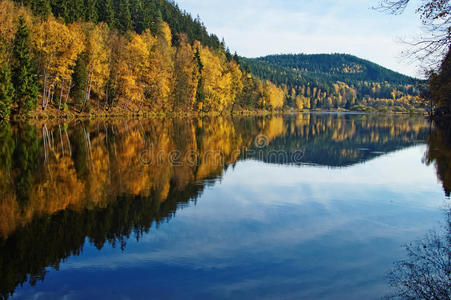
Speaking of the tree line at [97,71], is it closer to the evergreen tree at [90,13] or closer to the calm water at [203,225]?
the evergreen tree at [90,13]

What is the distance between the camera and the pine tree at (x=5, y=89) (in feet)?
115

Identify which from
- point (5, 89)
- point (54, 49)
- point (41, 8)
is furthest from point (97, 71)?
point (5, 89)

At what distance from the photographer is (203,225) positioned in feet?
30.0

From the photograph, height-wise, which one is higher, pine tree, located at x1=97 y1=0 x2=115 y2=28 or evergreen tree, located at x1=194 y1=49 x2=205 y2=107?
pine tree, located at x1=97 y1=0 x2=115 y2=28

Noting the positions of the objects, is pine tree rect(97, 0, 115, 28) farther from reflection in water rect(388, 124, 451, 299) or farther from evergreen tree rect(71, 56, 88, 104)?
reflection in water rect(388, 124, 451, 299)

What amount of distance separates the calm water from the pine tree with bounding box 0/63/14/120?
2050cm

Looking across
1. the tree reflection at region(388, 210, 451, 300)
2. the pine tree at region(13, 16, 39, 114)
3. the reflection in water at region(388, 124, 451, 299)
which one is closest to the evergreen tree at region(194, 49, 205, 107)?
the pine tree at region(13, 16, 39, 114)

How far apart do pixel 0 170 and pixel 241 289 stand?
12043 mm

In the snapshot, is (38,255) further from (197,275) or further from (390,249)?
(390,249)

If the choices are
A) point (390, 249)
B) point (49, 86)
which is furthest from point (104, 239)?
point (49, 86)

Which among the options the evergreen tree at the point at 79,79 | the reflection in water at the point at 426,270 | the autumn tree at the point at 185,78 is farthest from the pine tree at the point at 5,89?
the reflection in water at the point at 426,270

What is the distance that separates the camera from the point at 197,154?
66.7 feet

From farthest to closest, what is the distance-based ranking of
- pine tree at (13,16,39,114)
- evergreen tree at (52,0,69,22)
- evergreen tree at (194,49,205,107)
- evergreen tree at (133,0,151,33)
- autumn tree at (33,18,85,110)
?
evergreen tree at (133,0,151,33) < evergreen tree at (194,49,205,107) < evergreen tree at (52,0,69,22) < autumn tree at (33,18,85,110) < pine tree at (13,16,39,114)

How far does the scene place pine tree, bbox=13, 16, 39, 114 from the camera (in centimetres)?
3881
